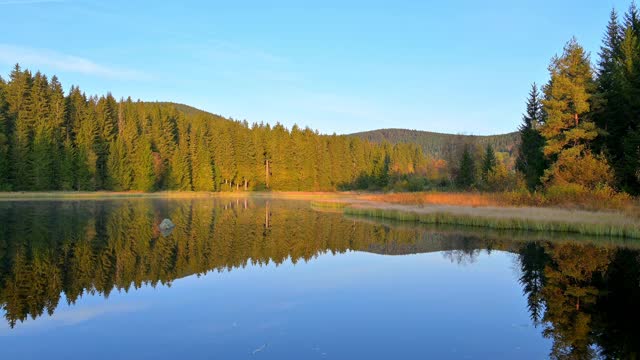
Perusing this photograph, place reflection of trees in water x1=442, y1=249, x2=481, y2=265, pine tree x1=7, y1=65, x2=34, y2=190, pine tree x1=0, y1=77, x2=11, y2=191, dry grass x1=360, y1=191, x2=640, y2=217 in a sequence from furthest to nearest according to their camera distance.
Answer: pine tree x1=7, y1=65, x2=34, y2=190
pine tree x1=0, y1=77, x2=11, y2=191
dry grass x1=360, y1=191, x2=640, y2=217
reflection of trees in water x1=442, y1=249, x2=481, y2=265

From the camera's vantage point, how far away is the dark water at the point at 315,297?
27.7 ft

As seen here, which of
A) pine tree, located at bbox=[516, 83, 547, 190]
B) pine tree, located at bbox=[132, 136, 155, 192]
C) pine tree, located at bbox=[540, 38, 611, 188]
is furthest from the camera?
pine tree, located at bbox=[132, 136, 155, 192]

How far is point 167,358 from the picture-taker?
304 inches

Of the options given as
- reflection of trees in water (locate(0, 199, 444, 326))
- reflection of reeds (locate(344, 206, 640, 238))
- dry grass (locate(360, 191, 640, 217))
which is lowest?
reflection of trees in water (locate(0, 199, 444, 326))

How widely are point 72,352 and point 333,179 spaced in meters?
93.3

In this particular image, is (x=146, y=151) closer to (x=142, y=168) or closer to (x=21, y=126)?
(x=142, y=168)

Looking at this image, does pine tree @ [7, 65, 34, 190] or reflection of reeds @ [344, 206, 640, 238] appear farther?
pine tree @ [7, 65, 34, 190]

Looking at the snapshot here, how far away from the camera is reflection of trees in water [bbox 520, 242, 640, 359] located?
28.1ft

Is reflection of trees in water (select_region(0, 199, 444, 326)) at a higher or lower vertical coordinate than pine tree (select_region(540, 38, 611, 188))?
lower

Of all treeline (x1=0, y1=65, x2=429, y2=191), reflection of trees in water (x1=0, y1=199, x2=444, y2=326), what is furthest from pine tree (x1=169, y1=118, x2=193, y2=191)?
reflection of trees in water (x1=0, y1=199, x2=444, y2=326)

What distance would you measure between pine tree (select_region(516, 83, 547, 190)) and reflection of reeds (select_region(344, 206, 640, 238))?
9.87 metres

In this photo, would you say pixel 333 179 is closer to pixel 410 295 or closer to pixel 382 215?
pixel 382 215

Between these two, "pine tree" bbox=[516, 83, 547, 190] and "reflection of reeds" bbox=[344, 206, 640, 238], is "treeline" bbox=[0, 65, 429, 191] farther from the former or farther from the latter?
"reflection of reeds" bbox=[344, 206, 640, 238]

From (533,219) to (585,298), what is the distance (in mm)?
14587
